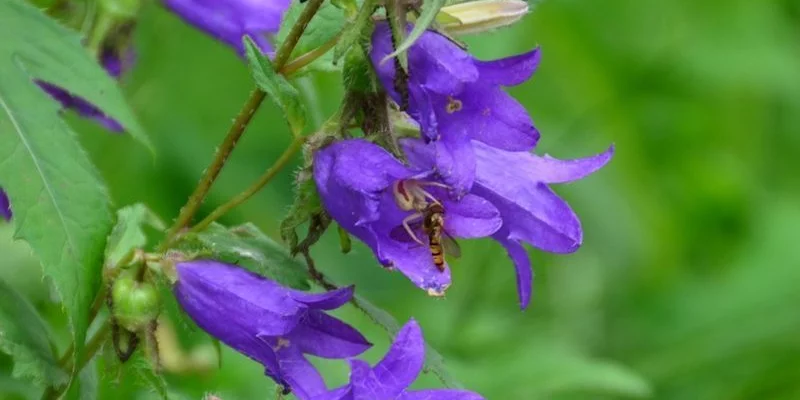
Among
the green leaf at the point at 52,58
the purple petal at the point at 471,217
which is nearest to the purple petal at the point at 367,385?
the purple petal at the point at 471,217

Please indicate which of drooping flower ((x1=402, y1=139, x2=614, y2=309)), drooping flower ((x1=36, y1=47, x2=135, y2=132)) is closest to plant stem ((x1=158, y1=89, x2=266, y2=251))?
drooping flower ((x1=402, y1=139, x2=614, y2=309))

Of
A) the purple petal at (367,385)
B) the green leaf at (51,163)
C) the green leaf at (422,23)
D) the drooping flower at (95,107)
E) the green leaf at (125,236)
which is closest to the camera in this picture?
the green leaf at (422,23)

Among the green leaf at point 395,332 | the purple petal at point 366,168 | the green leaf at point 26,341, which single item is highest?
the purple petal at point 366,168

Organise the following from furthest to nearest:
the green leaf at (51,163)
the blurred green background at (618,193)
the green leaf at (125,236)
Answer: the blurred green background at (618,193)
the green leaf at (125,236)
the green leaf at (51,163)

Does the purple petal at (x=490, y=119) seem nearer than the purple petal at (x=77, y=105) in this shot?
Yes

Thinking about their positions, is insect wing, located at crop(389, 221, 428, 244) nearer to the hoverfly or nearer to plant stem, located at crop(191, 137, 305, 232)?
the hoverfly

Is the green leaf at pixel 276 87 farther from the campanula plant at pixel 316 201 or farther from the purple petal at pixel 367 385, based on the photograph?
the purple petal at pixel 367 385

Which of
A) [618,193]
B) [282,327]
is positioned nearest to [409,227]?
[282,327]
